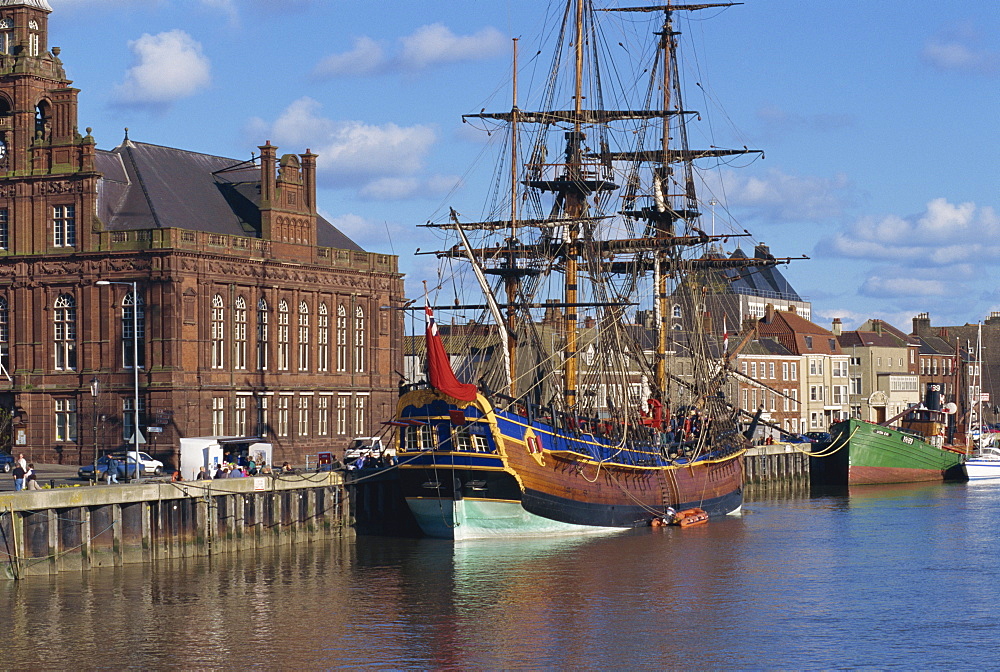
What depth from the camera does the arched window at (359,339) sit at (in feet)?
320

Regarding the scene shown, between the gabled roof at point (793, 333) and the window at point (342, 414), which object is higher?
the gabled roof at point (793, 333)

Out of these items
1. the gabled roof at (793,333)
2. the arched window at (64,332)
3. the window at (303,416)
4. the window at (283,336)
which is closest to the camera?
the arched window at (64,332)

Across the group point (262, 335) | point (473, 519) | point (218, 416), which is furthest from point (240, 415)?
point (473, 519)

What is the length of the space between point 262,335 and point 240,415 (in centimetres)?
467

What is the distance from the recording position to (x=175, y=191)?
90.5m

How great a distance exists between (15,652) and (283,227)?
51.9 m

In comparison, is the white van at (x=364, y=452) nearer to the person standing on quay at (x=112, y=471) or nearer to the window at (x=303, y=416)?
the window at (x=303, y=416)

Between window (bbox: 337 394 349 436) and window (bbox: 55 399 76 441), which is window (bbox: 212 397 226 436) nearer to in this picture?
window (bbox: 55 399 76 441)

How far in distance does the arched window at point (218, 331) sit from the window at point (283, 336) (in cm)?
437

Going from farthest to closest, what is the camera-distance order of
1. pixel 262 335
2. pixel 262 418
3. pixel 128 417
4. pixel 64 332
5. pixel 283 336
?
1. pixel 283 336
2. pixel 262 335
3. pixel 262 418
4. pixel 64 332
5. pixel 128 417

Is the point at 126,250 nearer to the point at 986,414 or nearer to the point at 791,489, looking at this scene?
the point at 791,489

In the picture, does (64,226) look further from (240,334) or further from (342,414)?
(342,414)

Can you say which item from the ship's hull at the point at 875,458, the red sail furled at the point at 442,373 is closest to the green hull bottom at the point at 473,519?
the red sail furled at the point at 442,373

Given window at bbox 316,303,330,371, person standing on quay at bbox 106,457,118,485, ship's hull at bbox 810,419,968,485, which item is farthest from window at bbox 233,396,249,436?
ship's hull at bbox 810,419,968,485
